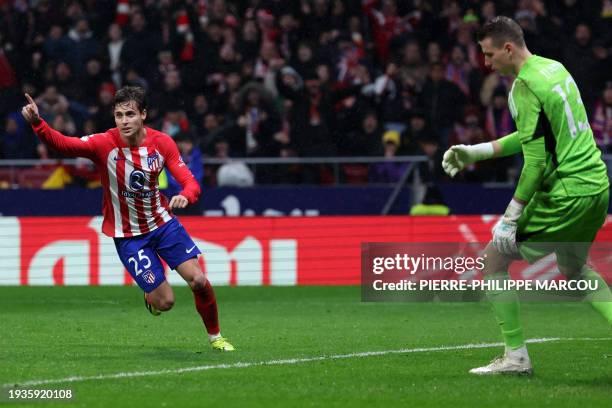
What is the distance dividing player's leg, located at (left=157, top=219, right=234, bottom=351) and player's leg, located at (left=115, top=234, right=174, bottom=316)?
0.37 ft

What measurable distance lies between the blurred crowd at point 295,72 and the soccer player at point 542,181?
10578 mm

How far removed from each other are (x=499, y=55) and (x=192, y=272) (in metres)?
3.02

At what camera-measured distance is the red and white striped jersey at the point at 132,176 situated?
9344 millimetres

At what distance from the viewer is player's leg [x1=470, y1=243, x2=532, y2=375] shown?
773 cm

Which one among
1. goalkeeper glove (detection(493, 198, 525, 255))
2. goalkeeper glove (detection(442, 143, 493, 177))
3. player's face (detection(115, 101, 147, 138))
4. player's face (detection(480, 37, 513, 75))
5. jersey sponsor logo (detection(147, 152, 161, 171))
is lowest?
goalkeeper glove (detection(493, 198, 525, 255))

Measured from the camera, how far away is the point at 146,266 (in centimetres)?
938

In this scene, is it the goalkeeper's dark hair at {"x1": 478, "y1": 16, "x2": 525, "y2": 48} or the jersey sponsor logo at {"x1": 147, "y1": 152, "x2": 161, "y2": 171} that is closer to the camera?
the goalkeeper's dark hair at {"x1": 478, "y1": 16, "x2": 525, "y2": 48}

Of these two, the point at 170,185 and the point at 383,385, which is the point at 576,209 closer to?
the point at 383,385

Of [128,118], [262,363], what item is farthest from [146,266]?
[262,363]

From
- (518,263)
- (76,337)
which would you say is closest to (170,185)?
(518,263)

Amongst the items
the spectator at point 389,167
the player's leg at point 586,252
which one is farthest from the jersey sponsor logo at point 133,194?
the spectator at point 389,167

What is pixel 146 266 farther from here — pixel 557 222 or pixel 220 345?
pixel 557 222

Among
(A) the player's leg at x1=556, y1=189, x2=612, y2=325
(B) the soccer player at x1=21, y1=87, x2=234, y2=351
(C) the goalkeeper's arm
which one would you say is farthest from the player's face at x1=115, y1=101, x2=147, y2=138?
(A) the player's leg at x1=556, y1=189, x2=612, y2=325

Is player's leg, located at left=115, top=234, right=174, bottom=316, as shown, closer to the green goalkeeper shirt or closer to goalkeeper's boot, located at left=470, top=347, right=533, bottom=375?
goalkeeper's boot, located at left=470, top=347, right=533, bottom=375
